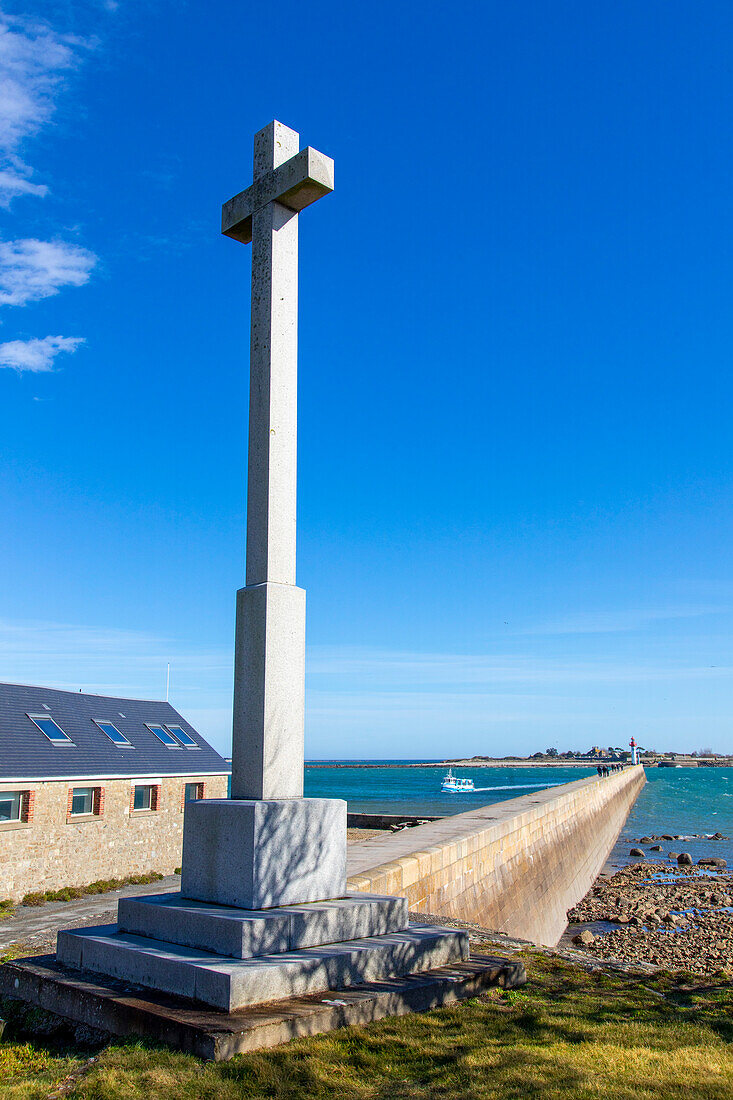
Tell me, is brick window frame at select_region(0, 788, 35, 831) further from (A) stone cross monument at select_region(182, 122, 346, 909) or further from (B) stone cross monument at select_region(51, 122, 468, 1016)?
(A) stone cross monument at select_region(182, 122, 346, 909)

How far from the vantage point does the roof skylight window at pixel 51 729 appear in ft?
70.9

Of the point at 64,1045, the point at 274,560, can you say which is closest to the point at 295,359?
the point at 274,560

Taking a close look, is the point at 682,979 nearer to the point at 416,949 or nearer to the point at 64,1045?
the point at 416,949

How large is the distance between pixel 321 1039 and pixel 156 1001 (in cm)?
98

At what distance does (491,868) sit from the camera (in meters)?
13.8

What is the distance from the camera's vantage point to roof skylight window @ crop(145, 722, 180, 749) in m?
26.7

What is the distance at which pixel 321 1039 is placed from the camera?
13.0 ft

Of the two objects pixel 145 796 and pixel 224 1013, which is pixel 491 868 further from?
pixel 145 796

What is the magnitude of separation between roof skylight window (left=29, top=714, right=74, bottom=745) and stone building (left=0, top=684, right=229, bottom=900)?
0.04m

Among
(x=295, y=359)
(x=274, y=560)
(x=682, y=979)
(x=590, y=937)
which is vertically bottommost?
(x=590, y=937)

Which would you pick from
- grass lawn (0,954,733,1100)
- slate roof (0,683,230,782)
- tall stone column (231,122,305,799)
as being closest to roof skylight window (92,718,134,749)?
slate roof (0,683,230,782)

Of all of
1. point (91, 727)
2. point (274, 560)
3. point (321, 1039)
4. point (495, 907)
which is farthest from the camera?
point (91, 727)

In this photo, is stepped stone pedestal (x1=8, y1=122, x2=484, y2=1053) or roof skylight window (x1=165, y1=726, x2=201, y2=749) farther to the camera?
roof skylight window (x1=165, y1=726, x2=201, y2=749)

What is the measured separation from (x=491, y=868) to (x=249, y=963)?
1047 centimetres
